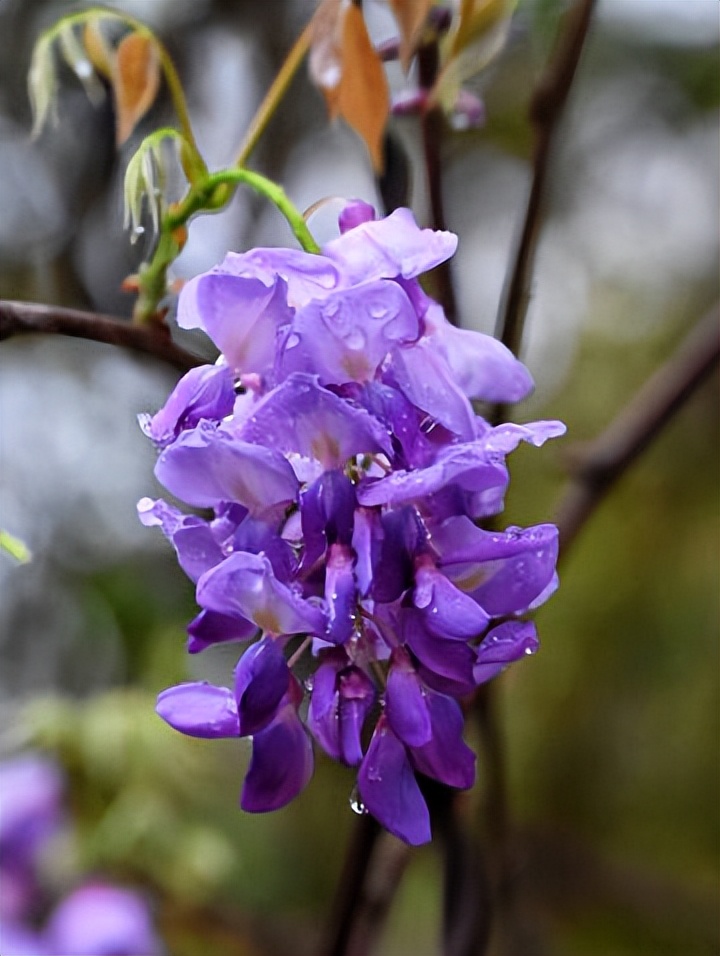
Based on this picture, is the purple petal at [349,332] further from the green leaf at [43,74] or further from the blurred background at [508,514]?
the blurred background at [508,514]

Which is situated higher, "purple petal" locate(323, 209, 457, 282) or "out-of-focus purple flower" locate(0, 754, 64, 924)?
"purple petal" locate(323, 209, 457, 282)

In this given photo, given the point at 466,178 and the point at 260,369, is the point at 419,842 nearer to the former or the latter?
the point at 260,369

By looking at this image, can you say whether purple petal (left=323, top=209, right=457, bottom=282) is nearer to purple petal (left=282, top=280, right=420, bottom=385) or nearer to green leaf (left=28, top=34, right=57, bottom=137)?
purple petal (left=282, top=280, right=420, bottom=385)

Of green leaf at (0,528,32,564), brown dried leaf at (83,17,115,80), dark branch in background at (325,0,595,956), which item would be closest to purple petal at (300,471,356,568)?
green leaf at (0,528,32,564)

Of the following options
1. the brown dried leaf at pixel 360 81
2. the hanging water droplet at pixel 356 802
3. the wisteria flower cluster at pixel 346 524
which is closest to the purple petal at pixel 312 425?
the wisteria flower cluster at pixel 346 524

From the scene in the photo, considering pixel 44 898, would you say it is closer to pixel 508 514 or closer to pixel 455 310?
pixel 508 514

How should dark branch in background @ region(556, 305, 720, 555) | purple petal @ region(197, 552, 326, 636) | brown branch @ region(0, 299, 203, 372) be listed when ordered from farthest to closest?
dark branch in background @ region(556, 305, 720, 555) < brown branch @ region(0, 299, 203, 372) < purple petal @ region(197, 552, 326, 636)
